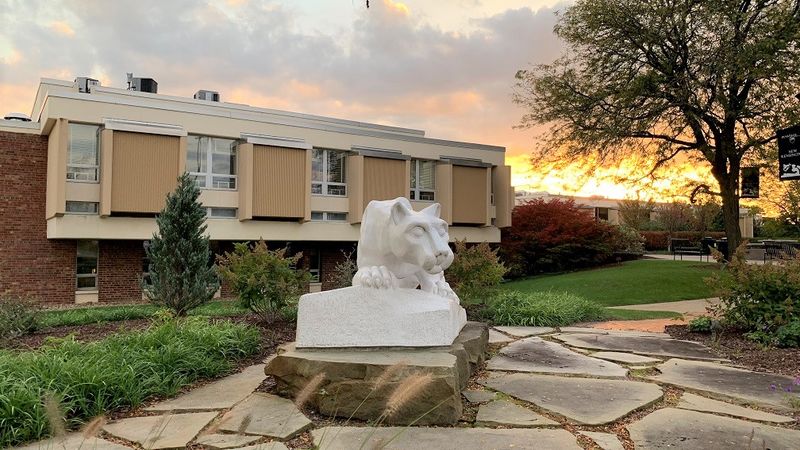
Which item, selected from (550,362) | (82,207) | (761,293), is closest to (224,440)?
(550,362)

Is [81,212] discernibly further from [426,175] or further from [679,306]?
[679,306]

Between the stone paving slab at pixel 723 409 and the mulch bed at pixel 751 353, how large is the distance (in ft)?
6.20

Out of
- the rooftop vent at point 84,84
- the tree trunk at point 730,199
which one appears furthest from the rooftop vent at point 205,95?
the tree trunk at point 730,199

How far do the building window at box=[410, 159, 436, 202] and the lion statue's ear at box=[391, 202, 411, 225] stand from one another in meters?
19.4

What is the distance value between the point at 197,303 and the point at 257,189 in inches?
411

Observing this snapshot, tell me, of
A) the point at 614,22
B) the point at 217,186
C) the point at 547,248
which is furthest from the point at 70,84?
the point at 547,248

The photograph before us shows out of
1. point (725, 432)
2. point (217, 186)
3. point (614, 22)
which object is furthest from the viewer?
point (217, 186)

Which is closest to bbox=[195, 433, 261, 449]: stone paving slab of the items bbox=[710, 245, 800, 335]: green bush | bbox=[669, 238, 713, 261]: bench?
bbox=[710, 245, 800, 335]: green bush

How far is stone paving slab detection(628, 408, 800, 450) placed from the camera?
350 centimetres

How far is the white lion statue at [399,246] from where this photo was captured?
5035mm

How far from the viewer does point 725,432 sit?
3.75m

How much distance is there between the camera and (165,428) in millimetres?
3871

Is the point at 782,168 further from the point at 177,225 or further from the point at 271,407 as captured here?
the point at 177,225

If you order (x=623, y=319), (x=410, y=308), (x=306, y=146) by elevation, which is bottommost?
(x=623, y=319)
